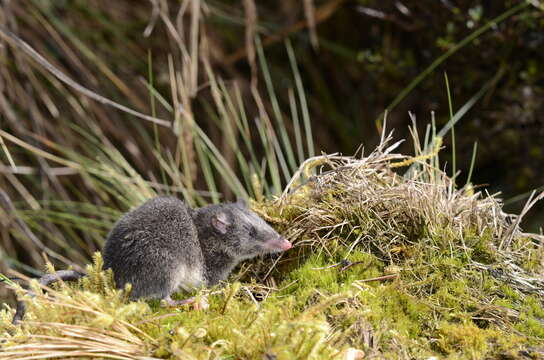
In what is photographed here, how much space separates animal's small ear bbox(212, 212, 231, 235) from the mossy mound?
20cm

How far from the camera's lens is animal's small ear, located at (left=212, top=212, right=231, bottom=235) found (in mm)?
2664

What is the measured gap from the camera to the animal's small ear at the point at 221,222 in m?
2.66

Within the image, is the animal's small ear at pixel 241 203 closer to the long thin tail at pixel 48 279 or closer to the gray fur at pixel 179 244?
the gray fur at pixel 179 244

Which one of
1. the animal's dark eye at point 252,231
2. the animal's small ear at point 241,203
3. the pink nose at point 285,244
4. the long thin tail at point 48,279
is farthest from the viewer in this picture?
the animal's small ear at point 241,203

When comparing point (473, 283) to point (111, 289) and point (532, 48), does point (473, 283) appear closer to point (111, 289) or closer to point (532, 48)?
point (111, 289)

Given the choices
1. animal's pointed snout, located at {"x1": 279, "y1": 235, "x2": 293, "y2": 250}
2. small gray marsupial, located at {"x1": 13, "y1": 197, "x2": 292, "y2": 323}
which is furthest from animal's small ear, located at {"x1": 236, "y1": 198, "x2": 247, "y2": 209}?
animal's pointed snout, located at {"x1": 279, "y1": 235, "x2": 293, "y2": 250}

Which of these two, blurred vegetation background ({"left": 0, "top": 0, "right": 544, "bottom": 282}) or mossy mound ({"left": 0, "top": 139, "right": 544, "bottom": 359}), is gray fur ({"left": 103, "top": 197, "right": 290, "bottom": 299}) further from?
blurred vegetation background ({"left": 0, "top": 0, "right": 544, "bottom": 282})

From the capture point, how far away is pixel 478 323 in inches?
82.0

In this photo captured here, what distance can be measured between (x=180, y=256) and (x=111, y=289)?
32 centimetres

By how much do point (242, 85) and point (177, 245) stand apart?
12.0ft

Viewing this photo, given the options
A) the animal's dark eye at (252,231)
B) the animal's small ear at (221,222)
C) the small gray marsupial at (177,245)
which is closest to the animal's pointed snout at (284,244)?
the small gray marsupial at (177,245)

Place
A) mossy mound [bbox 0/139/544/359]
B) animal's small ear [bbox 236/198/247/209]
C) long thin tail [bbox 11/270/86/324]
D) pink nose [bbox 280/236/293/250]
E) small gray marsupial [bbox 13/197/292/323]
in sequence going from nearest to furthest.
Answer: mossy mound [bbox 0/139/544/359] → long thin tail [bbox 11/270/86/324] → small gray marsupial [bbox 13/197/292/323] → pink nose [bbox 280/236/293/250] → animal's small ear [bbox 236/198/247/209]

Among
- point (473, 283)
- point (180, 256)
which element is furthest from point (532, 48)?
point (180, 256)

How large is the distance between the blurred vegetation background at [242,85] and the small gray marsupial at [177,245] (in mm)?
739
